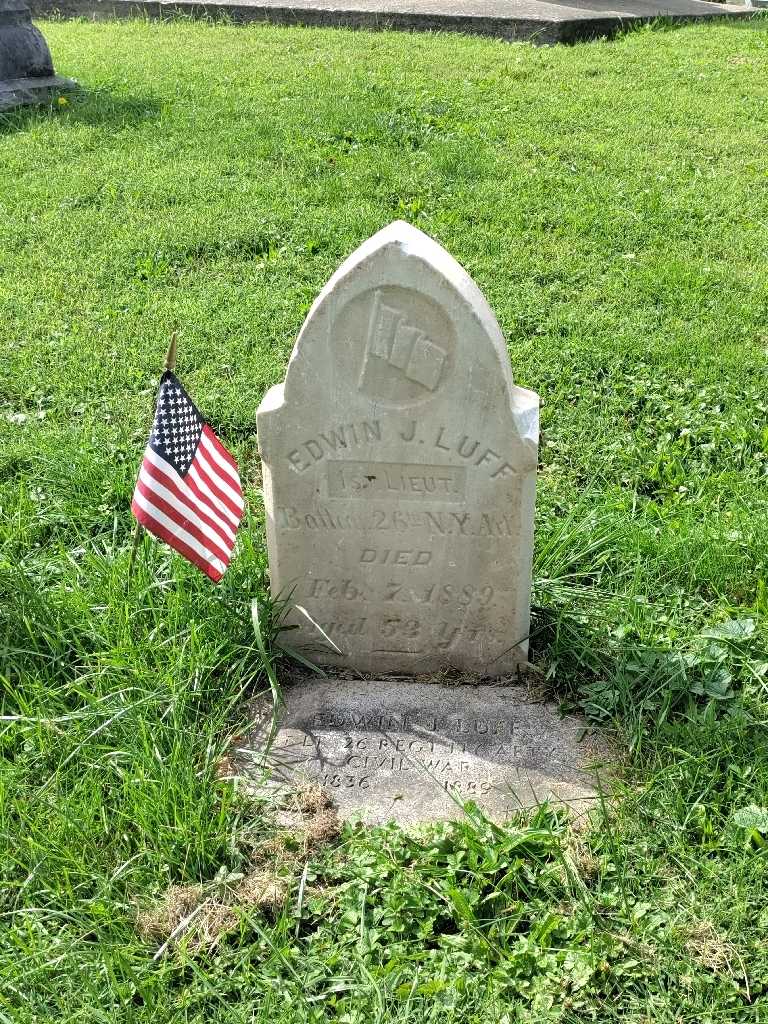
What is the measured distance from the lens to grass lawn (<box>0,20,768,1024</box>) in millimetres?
2449

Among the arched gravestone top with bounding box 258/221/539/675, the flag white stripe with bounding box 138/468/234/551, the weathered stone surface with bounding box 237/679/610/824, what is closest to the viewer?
the arched gravestone top with bounding box 258/221/539/675

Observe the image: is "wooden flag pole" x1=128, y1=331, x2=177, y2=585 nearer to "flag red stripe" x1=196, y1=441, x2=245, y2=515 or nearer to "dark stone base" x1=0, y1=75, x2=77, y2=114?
"flag red stripe" x1=196, y1=441, x2=245, y2=515

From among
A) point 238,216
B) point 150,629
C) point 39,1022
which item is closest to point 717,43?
point 238,216

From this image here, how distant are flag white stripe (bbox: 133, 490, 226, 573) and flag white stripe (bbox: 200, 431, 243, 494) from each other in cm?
24

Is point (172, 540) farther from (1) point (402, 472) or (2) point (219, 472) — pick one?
(1) point (402, 472)

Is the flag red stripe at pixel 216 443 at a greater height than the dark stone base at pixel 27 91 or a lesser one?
lesser

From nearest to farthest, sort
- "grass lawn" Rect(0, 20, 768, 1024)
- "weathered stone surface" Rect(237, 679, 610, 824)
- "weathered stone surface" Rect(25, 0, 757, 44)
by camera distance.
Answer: "grass lawn" Rect(0, 20, 768, 1024) < "weathered stone surface" Rect(237, 679, 610, 824) < "weathered stone surface" Rect(25, 0, 757, 44)

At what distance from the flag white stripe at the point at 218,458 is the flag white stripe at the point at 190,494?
0.37 ft

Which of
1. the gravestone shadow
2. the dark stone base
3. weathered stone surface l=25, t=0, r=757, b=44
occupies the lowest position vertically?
the gravestone shadow

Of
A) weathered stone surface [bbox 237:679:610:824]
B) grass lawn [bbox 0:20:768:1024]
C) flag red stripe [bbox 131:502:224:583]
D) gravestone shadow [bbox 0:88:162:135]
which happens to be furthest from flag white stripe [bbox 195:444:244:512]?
gravestone shadow [bbox 0:88:162:135]

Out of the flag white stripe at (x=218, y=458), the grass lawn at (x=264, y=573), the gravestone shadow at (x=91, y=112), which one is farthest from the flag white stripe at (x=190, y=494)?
the gravestone shadow at (x=91, y=112)

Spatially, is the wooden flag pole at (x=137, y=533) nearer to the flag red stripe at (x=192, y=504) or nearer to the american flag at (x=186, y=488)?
the american flag at (x=186, y=488)

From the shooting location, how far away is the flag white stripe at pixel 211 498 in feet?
10.1

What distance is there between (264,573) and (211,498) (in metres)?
0.47
